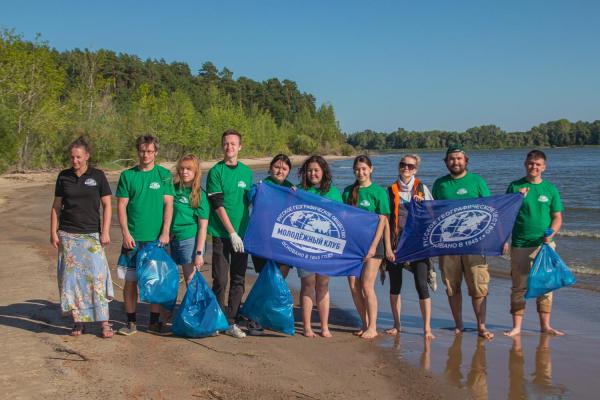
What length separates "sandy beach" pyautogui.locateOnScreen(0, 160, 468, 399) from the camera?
169 inches

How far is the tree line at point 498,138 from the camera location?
145875 mm

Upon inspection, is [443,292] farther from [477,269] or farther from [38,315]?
[38,315]

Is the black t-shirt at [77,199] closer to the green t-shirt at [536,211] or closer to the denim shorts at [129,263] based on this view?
the denim shorts at [129,263]

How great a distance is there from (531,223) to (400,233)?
1.30m

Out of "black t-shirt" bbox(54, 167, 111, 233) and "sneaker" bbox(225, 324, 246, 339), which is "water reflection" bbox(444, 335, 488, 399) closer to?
"sneaker" bbox(225, 324, 246, 339)

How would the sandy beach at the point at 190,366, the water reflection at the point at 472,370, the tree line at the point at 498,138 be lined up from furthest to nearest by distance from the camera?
1. the tree line at the point at 498,138
2. the water reflection at the point at 472,370
3. the sandy beach at the point at 190,366

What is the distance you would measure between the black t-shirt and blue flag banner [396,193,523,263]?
2.94m

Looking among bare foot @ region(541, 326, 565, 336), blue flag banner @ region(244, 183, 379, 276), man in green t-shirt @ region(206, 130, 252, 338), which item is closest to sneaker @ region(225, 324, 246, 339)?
man in green t-shirt @ region(206, 130, 252, 338)

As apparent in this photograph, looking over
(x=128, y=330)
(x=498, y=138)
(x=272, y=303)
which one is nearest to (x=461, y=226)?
(x=272, y=303)

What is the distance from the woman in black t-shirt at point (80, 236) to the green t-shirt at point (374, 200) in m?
2.41

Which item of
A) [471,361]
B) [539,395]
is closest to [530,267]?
[471,361]

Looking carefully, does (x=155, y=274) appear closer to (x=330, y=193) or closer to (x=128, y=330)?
(x=128, y=330)

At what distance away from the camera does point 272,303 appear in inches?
224

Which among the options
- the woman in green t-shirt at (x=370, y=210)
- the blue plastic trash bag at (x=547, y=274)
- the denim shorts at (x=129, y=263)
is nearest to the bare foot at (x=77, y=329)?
the denim shorts at (x=129, y=263)
